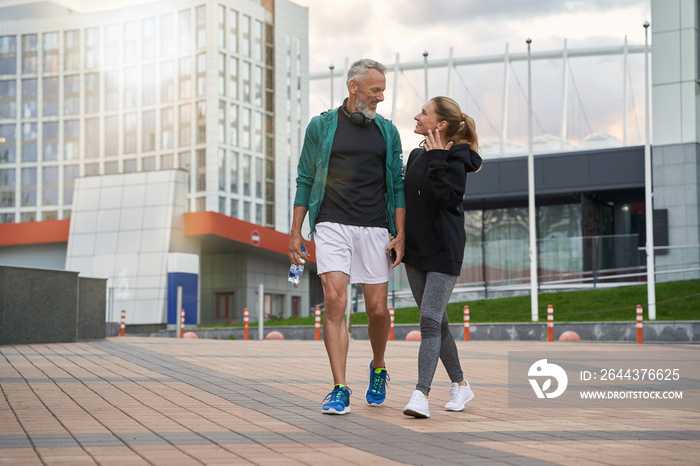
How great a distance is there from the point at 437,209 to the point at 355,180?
21.7 inches

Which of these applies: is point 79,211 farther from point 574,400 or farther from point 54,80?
point 574,400

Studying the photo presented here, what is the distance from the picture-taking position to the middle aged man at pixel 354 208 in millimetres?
5488

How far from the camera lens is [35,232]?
4584cm

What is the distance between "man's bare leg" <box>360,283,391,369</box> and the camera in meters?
5.56

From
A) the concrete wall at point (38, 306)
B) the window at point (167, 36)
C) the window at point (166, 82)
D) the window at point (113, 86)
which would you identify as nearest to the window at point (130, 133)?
the window at point (113, 86)

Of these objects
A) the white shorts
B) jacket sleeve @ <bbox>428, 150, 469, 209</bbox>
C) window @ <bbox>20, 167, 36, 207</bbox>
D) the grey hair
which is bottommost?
the white shorts

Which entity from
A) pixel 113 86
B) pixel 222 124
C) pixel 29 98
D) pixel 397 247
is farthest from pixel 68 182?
pixel 397 247

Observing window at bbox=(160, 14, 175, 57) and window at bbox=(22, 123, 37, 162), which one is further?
window at bbox=(22, 123, 37, 162)

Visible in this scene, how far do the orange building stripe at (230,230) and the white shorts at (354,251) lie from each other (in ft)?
119

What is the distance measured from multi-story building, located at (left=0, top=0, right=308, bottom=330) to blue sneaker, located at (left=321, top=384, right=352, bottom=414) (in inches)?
2288

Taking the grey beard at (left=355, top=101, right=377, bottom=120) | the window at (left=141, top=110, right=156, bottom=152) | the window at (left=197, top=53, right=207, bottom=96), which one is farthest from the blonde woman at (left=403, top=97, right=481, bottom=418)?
the window at (left=141, top=110, right=156, bottom=152)

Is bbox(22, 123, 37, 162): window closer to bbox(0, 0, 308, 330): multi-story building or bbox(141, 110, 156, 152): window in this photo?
bbox(0, 0, 308, 330): multi-story building

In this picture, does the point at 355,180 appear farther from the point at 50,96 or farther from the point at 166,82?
the point at 50,96

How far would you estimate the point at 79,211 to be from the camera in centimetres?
4319
